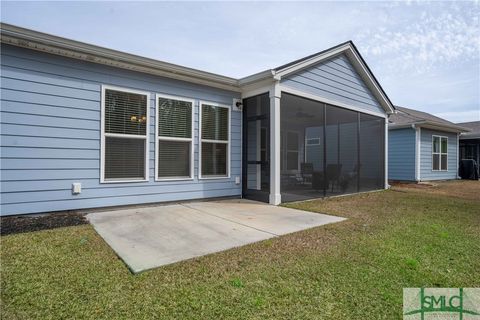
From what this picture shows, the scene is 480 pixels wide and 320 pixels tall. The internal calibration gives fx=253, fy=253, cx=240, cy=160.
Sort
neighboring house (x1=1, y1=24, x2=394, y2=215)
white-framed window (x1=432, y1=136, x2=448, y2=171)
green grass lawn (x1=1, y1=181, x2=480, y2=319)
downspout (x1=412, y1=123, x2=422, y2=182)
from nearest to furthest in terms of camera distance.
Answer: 1. green grass lawn (x1=1, y1=181, x2=480, y2=319)
2. neighboring house (x1=1, y1=24, x2=394, y2=215)
3. downspout (x1=412, y1=123, x2=422, y2=182)
4. white-framed window (x1=432, y1=136, x2=448, y2=171)

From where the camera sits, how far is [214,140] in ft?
20.9

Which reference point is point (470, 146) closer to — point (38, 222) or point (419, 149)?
point (419, 149)

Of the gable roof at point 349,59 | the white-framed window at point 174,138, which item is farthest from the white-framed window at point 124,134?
the gable roof at point 349,59

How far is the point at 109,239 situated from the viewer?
11.0 ft

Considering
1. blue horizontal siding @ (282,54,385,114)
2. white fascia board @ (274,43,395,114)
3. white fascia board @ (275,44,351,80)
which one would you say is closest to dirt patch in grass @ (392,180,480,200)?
white fascia board @ (274,43,395,114)

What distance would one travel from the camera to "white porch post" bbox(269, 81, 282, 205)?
5926mm

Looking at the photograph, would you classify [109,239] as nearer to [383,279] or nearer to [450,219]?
[383,279]

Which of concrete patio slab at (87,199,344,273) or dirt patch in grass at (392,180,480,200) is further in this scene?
dirt patch in grass at (392,180,480,200)

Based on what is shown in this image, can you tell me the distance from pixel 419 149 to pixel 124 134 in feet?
41.4

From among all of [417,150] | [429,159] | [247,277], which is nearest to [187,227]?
[247,277]

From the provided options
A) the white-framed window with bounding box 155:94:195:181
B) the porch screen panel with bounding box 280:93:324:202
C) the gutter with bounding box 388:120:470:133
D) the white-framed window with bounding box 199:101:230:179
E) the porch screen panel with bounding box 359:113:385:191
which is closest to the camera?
the white-framed window with bounding box 155:94:195:181

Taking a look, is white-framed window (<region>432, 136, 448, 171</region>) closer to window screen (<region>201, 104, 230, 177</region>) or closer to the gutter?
the gutter

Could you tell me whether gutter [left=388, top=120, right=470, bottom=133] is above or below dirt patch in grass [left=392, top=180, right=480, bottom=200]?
above

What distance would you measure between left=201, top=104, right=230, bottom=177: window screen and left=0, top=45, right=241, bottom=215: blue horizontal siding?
1.27 meters
